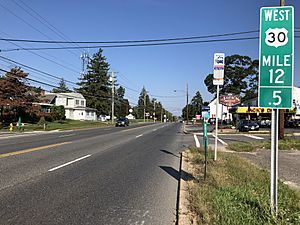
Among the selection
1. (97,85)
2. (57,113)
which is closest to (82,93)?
(97,85)

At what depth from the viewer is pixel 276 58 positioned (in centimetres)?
548

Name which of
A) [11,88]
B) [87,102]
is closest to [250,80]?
[87,102]

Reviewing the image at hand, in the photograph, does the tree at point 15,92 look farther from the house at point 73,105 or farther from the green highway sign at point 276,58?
the green highway sign at point 276,58

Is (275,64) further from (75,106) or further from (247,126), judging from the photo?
(75,106)

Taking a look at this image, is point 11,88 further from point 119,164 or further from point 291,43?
point 291,43

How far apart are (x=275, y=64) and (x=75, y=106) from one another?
8672 cm

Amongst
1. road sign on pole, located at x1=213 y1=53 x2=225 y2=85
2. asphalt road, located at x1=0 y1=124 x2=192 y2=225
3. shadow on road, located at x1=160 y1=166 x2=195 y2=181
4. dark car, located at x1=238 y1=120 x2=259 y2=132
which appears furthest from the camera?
dark car, located at x1=238 y1=120 x2=259 y2=132

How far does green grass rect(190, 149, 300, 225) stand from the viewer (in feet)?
17.3

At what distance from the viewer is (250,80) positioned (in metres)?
98.6

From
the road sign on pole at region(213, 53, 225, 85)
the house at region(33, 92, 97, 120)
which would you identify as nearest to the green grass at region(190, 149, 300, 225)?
the road sign on pole at region(213, 53, 225, 85)

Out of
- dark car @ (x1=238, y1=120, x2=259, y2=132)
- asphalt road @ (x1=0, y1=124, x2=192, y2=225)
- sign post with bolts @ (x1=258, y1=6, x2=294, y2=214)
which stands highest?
sign post with bolts @ (x1=258, y1=6, x2=294, y2=214)

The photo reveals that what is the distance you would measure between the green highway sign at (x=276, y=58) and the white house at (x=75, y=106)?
84437mm

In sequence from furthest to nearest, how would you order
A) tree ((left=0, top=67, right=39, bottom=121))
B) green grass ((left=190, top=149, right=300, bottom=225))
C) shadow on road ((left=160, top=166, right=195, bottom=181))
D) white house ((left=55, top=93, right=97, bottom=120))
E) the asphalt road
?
white house ((left=55, top=93, right=97, bottom=120)) < tree ((left=0, top=67, right=39, bottom=121)) < shadow on road ((left=160, top=166, right=195, bottom=181)) < the asphalt road < green grass ((left=190, top=149, right=300, bottom=225))

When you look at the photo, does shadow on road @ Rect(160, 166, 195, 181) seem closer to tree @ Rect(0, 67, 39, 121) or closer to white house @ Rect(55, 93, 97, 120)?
tree @ Rect(0, 67, 39, 121)
